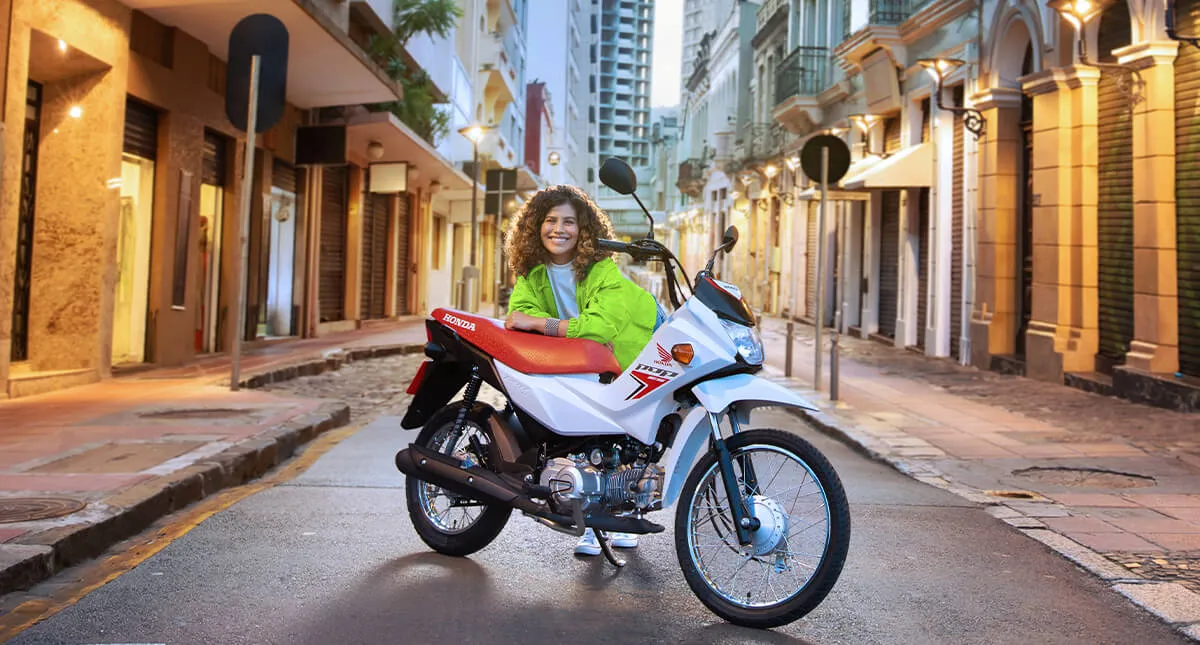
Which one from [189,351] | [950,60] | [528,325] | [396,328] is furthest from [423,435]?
[396,328]

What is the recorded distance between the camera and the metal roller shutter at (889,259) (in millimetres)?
22688

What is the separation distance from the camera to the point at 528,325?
15.6 feet

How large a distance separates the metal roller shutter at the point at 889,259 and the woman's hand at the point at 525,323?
59.8ft

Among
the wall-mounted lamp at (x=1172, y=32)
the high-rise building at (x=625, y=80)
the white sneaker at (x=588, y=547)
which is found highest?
the high-rise building at (x=625, y=80)

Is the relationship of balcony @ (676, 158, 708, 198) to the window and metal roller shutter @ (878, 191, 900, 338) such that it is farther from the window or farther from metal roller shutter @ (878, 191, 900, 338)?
metal roller shutter @ (878, 191, 900, 338)

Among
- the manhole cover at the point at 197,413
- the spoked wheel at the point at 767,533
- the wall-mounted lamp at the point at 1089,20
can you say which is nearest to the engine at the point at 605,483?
the spoked wheel at the point at 767,533

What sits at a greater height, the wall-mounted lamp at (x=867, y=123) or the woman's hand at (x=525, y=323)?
the wall-mounted lamp at (x=867, y=123)

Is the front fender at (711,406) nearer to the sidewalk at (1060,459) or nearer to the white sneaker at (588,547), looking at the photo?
the white sneaker at (588,547)

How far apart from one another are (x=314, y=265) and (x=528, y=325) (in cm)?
1750

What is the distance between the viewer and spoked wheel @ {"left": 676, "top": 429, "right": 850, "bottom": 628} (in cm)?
389

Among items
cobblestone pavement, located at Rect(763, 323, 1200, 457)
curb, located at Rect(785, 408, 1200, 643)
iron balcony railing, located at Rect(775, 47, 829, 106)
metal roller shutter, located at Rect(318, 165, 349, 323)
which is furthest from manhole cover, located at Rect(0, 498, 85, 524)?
iron balcony railing, located at Rect(775, 47, 829, 106)

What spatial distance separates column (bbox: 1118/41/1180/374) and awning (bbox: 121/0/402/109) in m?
9.15

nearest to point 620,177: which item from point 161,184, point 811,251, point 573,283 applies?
point 573,283

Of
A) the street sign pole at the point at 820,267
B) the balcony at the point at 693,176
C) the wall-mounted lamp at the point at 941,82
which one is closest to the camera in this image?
the street sign pole at the point at 820,267
